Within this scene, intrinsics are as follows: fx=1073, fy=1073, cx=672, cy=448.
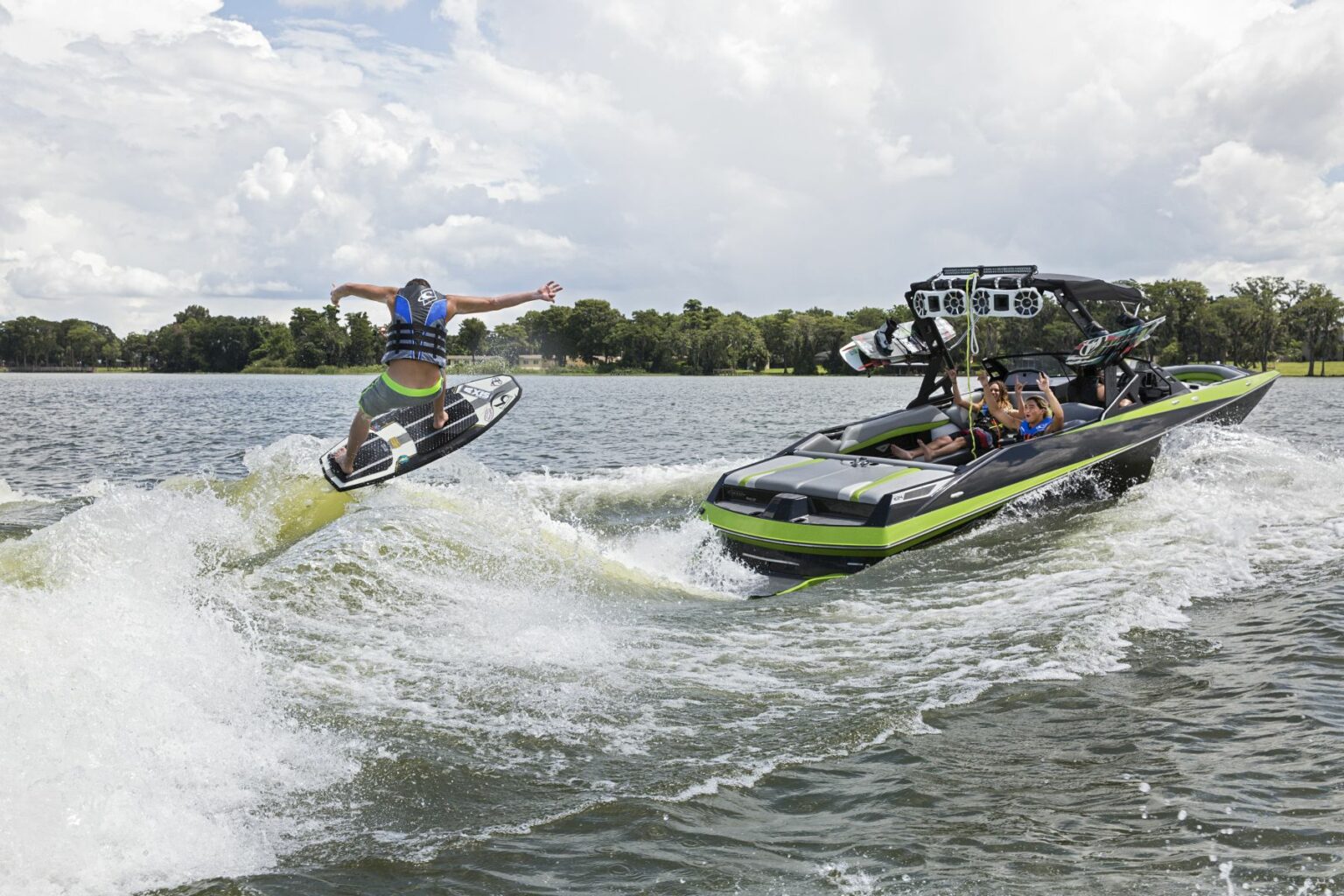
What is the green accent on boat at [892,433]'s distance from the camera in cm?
1194

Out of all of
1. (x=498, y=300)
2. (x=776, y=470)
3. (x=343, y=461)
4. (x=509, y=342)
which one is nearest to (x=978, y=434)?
(x=776, y=470)

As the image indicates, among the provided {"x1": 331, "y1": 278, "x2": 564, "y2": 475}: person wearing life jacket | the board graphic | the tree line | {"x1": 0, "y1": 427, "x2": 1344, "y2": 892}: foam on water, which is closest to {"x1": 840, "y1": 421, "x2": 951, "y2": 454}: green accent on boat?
{"x1": 0, "y1": 427, "x2": 1344, "y2": 892}: foam on water

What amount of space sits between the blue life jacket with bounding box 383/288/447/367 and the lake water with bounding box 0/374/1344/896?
142 centimetres

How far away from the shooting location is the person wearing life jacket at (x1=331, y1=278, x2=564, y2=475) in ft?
31.0

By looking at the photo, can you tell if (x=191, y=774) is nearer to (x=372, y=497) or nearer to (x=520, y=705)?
(x=520, y=705)

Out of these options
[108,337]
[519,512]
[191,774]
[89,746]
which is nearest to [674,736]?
[191,774]

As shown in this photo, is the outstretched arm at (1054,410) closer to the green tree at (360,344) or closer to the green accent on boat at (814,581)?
the green accent on boat at (814,581)

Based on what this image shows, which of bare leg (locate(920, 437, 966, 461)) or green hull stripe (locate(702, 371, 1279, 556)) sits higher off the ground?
bare leg (locate(920, 437, 966, 461))

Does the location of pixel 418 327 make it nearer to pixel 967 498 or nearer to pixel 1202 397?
pixel 967 498

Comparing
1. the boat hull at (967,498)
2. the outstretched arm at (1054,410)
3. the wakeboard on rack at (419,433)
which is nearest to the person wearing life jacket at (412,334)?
the wakeboard on rack at (419,433)

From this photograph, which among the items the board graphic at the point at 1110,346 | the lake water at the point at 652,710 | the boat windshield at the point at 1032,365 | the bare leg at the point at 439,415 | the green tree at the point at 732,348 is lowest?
the lake water at the point at 652,710

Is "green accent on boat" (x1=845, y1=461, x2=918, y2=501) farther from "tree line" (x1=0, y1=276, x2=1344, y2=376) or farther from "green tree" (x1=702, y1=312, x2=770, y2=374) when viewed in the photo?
"green tree" (x1=702, y1=312, x2=770, y2=374)

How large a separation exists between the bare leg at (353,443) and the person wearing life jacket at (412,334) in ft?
0.93

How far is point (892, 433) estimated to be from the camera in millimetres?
12109
